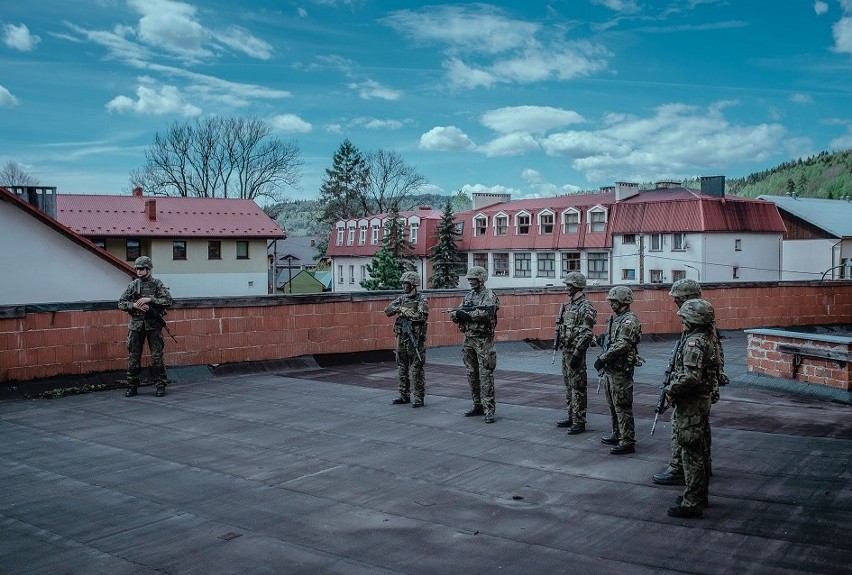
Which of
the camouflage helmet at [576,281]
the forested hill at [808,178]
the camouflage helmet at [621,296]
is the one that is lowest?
the camouflage helmet at [621,296]

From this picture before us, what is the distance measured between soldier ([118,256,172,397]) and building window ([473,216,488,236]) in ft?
167

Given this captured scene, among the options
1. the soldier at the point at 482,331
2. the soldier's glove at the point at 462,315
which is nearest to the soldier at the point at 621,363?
the soldier at the point at 482,331

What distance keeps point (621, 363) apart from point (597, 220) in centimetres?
4877

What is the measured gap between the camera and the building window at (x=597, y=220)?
55.1 metres

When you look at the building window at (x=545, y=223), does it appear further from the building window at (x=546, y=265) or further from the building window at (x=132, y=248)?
the building window at (x=132, y=248)

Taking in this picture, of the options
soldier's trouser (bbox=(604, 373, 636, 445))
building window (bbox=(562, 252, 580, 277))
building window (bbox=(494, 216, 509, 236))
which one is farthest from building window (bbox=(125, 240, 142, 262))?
soldier's trouser (bbox=(604, 373, 636, 445))

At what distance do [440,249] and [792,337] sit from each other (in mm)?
47268

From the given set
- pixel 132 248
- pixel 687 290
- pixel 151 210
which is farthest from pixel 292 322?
pixel 151 210

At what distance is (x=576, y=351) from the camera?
9242mm

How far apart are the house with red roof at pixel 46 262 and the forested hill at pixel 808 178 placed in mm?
102176

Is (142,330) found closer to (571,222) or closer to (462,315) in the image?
(462,315)

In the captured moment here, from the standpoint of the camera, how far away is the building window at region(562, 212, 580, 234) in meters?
56.3

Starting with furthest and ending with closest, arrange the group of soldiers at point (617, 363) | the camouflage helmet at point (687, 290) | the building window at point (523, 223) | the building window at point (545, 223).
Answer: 1. the building window at point (523, 223)
2. the building window at point (545, 223)
3. the camouflage helmet at point (687, 290)
4. the group of soldiers at point (617, 363)

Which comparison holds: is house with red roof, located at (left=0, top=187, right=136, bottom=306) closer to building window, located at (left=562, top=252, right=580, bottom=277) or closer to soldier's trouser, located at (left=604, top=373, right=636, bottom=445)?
soldier's trouser, located at (left=604, top=373, right=636, bottom=445)
